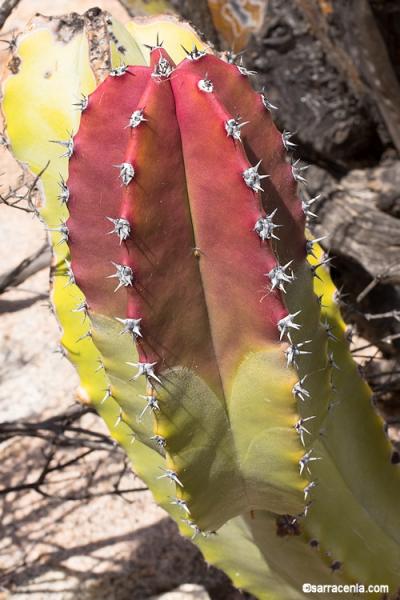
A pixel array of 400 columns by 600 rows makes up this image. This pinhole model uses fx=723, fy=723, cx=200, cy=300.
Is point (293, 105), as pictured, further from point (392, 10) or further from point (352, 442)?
point (352, 442)

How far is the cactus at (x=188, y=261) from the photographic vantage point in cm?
97

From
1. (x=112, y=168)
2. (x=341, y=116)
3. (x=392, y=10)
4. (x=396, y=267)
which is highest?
(x=392, y=10)

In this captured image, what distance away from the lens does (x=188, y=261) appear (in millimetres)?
1015

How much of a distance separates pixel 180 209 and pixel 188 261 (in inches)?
2.9

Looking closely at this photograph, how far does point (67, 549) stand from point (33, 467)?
0.38 m

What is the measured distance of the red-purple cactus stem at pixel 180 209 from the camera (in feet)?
3.15

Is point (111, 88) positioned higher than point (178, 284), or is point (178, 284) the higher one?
point (111, 88)

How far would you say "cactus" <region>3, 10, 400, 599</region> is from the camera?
971mm

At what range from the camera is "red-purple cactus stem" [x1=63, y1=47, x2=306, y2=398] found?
0.96 meters

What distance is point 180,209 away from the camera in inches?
39.1

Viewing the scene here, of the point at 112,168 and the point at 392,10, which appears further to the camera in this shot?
the point at 392,10

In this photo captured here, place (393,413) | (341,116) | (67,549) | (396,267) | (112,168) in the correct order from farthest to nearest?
(341,116)
(393,413)
(396,267)
(67,549)
(112,168)

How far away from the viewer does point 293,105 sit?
113 inches

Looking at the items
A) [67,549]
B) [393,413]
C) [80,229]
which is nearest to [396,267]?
[393,413]
